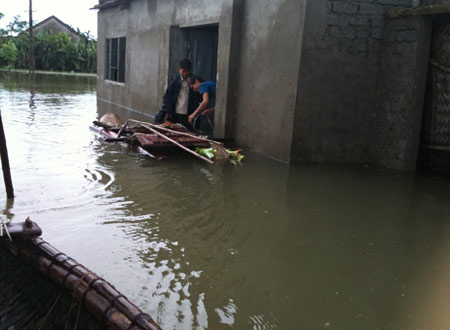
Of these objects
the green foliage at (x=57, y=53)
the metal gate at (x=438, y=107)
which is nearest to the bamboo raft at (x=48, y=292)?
the metal gate at (x=438, y=107)

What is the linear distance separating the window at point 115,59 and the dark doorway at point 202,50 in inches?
186

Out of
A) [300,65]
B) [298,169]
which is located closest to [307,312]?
[298,169]

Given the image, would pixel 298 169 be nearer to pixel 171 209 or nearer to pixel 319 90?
pixel 319 90

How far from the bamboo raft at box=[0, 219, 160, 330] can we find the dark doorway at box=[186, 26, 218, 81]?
9437mm

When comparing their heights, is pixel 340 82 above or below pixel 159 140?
above

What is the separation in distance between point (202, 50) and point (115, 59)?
6.03 metres

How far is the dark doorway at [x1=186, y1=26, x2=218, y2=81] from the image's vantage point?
468 inches

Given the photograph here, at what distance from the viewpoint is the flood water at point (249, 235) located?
329cm

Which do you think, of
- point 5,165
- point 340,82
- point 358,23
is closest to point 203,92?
point 340,82

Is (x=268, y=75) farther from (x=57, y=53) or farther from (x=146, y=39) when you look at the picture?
(x=57, y=53)

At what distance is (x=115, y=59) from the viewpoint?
55.4 ft

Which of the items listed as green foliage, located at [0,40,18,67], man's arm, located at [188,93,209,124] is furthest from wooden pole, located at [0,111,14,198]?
green foliage, located at [0,40,18,67]

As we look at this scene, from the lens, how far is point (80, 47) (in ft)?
136

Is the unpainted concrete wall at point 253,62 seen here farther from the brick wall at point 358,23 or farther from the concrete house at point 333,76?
the brick wall at point 358,23
